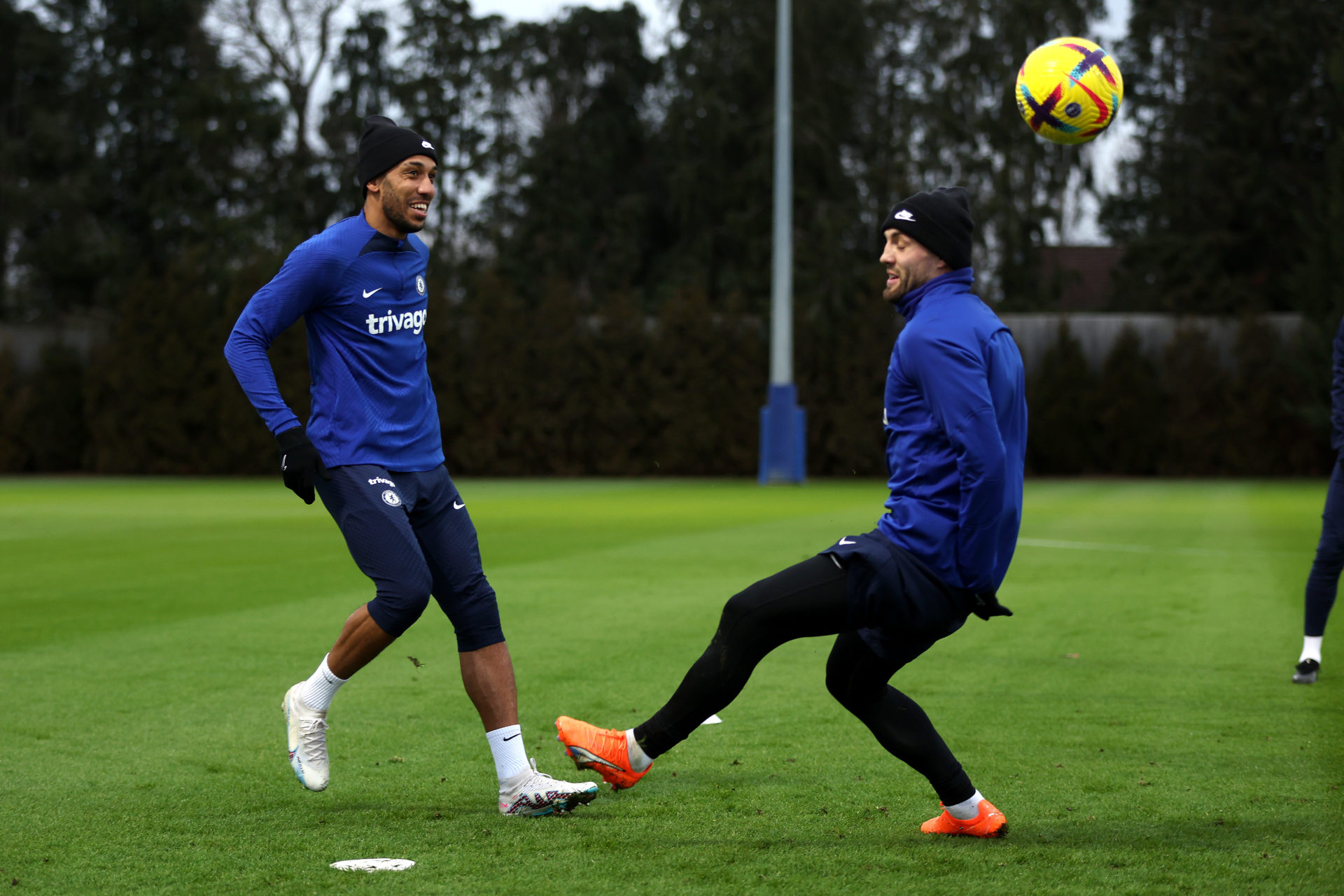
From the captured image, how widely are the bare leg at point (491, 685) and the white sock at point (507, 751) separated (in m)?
0.03

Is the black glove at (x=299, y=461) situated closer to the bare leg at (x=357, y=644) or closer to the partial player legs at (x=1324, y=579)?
the bare leg at (x=357, y=644)

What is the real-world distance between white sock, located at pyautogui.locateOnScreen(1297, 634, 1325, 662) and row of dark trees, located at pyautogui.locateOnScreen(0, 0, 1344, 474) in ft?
82.7

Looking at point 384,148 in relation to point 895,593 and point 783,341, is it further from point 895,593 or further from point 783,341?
point 783,341

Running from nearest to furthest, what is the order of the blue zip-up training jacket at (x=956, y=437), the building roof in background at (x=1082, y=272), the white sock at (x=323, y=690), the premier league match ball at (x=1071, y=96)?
the blue zip-up training jacket at (x=956, y=437) < the white sock at (x=323, y=690) < the premier league match ball at (x=1071, y=96) < the building roof in background at (x=1082, y=272)

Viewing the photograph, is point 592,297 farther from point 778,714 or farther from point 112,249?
point 778,714

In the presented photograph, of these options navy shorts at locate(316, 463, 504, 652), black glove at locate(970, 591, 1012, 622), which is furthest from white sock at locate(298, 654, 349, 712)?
black glove at locate(970, 591, 1012, 622)

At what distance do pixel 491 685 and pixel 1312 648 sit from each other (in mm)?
4540

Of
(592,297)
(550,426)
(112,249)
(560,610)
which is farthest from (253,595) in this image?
(112,249)

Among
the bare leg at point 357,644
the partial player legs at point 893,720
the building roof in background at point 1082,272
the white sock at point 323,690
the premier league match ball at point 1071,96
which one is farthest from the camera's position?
the building roof in background at point 1082,272

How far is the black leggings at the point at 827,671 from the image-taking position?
4129 mm

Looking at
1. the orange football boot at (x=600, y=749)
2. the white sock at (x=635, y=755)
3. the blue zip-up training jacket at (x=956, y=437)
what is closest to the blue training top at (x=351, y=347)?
the orange football boot at (x=600, y=749)

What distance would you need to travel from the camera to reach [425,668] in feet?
25.0

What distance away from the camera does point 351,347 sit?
4.92 meters

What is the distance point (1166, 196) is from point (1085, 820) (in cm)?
4118
